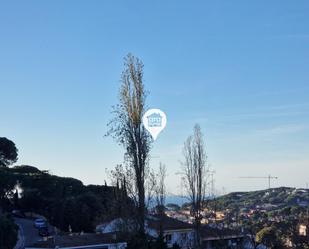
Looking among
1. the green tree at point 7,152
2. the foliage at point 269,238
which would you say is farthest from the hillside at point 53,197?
the foliage at point 269,238

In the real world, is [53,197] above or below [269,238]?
above

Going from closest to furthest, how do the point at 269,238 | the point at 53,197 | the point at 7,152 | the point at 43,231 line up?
the point at 269,238 < the point at 43,231 < the point at 53,197 < the point at 7,152

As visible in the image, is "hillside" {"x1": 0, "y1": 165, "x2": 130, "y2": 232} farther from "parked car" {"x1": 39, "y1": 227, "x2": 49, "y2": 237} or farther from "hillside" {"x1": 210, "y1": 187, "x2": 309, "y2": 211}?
"hillside" {"x1": 210, "y1": 187, "x2": 309, "y2": 211}

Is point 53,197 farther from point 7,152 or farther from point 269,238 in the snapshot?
point 269,238

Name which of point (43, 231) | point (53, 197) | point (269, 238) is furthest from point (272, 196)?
point (269, 238)

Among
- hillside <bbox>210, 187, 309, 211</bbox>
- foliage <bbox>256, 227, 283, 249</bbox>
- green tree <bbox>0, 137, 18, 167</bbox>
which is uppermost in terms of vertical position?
green tree <bbox>0, 137, 18, 167</bbox>

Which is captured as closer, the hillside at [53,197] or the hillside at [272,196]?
the hillside at [53,197]

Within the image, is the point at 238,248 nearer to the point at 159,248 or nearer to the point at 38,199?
the point at 159,248

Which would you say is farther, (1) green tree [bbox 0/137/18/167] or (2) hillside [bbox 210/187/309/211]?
(1) green tree [bbox 0/137/18/167]

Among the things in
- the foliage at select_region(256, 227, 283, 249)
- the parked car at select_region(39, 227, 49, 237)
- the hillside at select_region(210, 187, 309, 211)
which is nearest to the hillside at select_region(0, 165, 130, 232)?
the parked car at select_region(39, 227, 49, 237)

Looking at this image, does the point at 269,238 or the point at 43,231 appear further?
the point at 43,231

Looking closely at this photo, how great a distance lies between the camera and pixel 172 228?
105 ft

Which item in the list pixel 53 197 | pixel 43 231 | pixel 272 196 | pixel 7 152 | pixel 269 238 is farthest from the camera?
pixel 272 196

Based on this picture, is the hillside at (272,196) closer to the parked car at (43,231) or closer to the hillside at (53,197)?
the hillside at (53,197)
